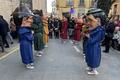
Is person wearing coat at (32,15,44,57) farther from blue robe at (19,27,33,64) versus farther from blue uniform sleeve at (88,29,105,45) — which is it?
blue uniform sleeve at (88,29,105,45)

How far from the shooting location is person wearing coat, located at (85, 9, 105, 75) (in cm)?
1170

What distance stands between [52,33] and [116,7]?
10.7m

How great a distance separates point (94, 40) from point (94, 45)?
0.17 meters

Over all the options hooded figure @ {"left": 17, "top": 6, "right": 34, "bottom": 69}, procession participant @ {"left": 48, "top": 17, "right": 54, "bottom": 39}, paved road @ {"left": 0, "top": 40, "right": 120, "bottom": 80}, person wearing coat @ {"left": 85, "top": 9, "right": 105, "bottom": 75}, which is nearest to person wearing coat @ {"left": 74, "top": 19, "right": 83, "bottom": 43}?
procession participant @ {"left": 48, "top": 17, "right": 54, "bottom": 39}

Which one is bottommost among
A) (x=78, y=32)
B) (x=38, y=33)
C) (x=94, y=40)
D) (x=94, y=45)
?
(x=78, y=32)

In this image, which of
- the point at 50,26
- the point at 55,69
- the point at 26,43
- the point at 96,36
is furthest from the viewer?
the point at 50,26

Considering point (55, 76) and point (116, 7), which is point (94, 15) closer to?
point (55, 76)

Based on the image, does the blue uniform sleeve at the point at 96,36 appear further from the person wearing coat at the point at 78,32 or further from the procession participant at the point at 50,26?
the procession participant at the point at 50,26

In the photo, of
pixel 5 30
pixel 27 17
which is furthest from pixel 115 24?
pixel 27 17

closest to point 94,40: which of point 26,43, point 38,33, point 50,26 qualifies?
point 26,43

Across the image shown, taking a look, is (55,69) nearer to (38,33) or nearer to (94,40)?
(94,40)

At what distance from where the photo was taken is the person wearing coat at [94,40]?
11.7 metres

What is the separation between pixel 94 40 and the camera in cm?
1175

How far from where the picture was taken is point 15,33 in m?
28.3
